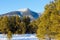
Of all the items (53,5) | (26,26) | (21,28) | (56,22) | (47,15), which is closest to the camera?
(56,22)

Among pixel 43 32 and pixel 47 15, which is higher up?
pixel 47 15

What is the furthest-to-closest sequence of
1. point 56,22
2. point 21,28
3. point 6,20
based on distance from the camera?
point 21,28 < point 6,20 < point 56,22

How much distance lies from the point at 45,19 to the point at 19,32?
136 ft

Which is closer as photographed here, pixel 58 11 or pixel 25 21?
pixel 58 11

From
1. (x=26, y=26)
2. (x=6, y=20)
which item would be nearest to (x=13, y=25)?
(x=26, y=26)

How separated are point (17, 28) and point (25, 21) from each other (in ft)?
23.2

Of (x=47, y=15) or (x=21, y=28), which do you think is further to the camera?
(x=21, y=28)

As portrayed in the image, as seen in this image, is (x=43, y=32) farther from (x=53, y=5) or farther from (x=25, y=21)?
(x=25, y=21)

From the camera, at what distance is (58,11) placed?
24.2 meters

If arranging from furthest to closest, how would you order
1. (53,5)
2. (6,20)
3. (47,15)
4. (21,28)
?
(21,28) → (6,20) → (47,15) → (53,5)

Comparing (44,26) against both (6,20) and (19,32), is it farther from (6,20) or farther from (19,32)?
(19,32)

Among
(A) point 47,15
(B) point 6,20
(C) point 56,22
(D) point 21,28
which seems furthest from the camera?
(D) point 21,28

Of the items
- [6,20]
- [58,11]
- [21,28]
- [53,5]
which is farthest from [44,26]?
[21,28]

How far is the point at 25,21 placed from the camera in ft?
261
